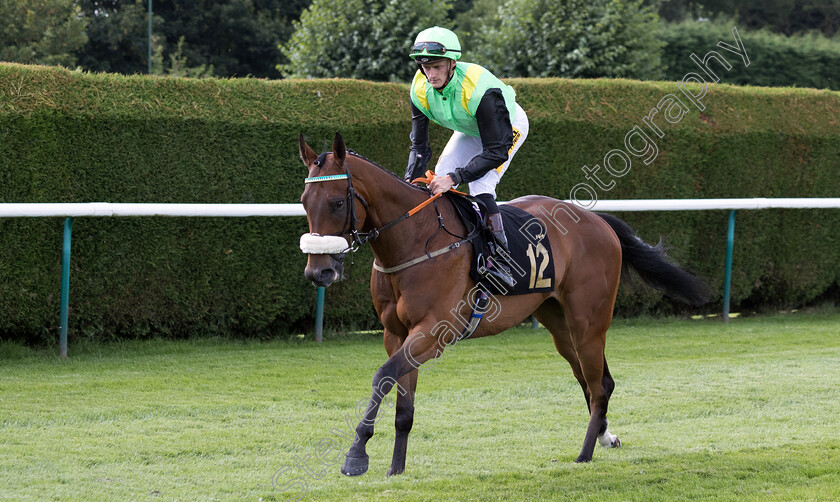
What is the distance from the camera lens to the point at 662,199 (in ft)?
26.9

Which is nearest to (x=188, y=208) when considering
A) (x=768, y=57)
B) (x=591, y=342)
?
(x=591, y=342)

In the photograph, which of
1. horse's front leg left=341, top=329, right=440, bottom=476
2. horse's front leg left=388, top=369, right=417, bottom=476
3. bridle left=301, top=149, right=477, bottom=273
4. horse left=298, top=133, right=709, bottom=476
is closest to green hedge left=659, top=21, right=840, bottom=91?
horse left=298, top=133, right=709, bottom=476

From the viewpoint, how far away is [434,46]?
12.6 feet

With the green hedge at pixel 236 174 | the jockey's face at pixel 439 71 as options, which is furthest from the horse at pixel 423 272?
the green hedge at pixel 236 174

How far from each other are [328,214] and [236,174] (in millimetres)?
3506

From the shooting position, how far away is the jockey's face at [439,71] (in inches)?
153

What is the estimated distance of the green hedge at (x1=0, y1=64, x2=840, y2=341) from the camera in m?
6.03

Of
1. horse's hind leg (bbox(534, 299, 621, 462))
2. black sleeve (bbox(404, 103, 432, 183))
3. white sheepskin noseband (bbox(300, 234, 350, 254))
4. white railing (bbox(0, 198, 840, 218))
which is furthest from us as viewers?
white railing (bbox(0, 198, 840, 218))

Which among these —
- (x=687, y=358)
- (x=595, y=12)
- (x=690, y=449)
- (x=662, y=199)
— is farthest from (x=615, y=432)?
(x=595, y=12)

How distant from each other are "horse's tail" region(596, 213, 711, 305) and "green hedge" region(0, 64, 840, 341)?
2.70 metres

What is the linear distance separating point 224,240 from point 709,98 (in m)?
4.88

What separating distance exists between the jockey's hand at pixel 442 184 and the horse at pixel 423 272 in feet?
0.17

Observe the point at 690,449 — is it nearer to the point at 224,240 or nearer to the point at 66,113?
the point at 224,240

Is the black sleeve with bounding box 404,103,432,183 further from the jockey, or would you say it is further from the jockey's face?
the jockey's face
